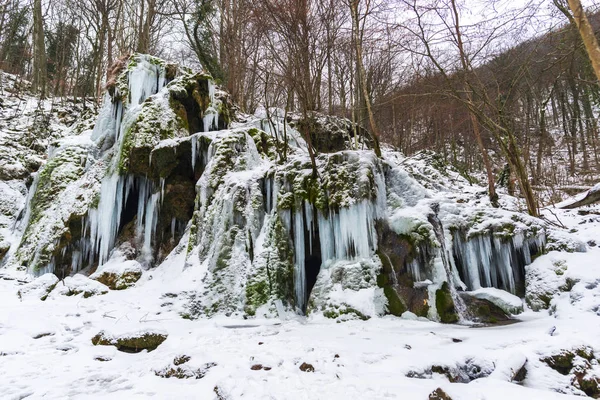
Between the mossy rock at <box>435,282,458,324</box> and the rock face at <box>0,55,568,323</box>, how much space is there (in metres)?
0.02

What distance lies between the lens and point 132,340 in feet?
14.7

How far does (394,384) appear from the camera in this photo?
308 centimetres

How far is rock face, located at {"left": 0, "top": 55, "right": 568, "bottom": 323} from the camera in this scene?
6.08 m

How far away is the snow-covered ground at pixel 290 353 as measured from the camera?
10.1ft

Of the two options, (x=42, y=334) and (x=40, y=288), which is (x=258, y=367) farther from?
(x=40, y=288)

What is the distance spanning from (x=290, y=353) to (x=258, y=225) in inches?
141

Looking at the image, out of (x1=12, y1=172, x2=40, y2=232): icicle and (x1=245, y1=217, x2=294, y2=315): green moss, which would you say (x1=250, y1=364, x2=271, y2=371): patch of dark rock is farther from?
(x1=12, y1=172, x2=40, y2=232): icicle

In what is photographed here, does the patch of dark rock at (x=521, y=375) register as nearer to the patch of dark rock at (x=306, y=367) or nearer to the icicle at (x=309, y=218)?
the patch of dark rock at (x=306, y=367)

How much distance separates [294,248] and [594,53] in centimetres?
552

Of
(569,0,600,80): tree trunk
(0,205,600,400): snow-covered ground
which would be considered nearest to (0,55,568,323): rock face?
(0,205,600,400): snow-covered ground

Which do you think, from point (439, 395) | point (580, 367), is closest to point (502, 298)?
point (580, 367)

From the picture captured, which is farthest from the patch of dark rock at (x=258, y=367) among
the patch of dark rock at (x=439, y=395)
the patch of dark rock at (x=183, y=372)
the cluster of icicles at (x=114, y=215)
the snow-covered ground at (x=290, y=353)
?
the cluster of icicles at (x=114, y=215)

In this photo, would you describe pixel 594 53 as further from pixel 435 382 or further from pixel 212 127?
pixel 212 127

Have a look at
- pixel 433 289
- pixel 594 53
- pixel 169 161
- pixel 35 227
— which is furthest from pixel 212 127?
pixel 594 53
